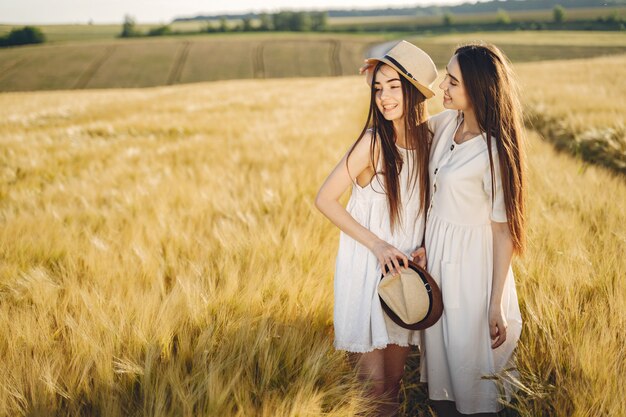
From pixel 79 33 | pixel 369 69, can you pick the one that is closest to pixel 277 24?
pixel 79 33

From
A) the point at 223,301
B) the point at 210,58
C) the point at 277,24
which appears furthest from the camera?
A: the point at 277,24

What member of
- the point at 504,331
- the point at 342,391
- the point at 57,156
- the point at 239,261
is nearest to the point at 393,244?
the point at 504,331

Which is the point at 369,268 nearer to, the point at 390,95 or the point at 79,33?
the point at 390,95

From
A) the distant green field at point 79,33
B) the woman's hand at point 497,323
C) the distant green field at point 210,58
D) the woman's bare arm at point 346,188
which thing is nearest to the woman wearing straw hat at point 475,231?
the woman's hand at point 497,323

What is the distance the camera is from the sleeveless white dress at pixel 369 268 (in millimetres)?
1505

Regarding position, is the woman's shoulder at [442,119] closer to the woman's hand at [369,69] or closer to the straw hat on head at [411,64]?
the straw hat on head at [411,64]

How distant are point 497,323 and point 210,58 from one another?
49303 mm

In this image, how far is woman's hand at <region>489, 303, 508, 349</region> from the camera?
1433 millimetres

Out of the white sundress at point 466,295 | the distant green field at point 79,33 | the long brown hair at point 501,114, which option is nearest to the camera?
the long brown hair at point 501,114

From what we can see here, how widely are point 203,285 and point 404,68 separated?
1137 millimetres

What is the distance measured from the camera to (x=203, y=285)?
1.64 metres

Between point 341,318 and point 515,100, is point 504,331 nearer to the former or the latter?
point 341,318

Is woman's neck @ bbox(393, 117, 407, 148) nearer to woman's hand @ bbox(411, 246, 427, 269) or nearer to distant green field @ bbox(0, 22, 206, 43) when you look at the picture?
woman's hand @ bbox(411, 246, 427, 269)

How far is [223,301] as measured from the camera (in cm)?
151
